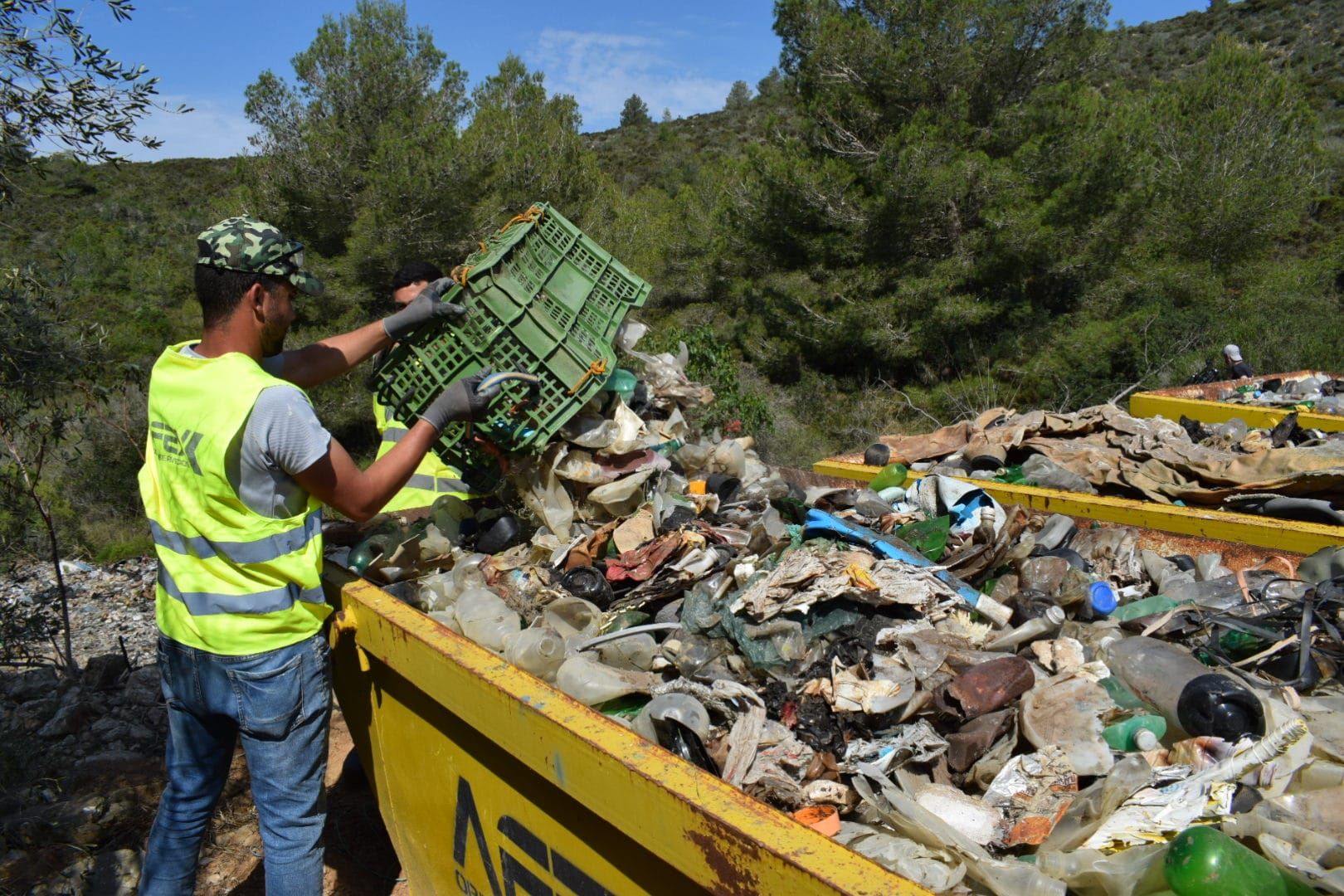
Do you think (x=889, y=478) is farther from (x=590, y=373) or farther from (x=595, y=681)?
(x=595, y=681)

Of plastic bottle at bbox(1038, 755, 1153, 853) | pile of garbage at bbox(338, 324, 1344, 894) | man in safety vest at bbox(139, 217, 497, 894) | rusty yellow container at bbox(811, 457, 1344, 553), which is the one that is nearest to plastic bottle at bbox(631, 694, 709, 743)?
pile of garbage at bbox(338, 324, 1344, 894)

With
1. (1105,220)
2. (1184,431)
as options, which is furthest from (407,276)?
(1105,220)

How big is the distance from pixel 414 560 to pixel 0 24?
7.71 ft

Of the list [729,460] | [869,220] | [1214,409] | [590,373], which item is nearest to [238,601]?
[590,373]

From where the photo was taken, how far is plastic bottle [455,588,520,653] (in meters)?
2.10

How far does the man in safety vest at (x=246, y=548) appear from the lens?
180cm

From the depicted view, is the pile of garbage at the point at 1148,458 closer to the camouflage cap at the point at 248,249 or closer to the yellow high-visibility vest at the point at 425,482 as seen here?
the yellow high-visibility vest at the point at 425,482

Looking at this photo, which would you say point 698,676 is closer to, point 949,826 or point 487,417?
point 949,826

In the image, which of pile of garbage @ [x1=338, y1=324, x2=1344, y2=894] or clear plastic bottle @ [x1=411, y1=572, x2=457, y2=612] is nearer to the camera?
pile of garbage @ [x1=338, y1=324, x2=1344, y2=894]

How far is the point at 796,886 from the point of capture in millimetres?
1085

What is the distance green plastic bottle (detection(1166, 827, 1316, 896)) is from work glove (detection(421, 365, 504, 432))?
170 centimetres

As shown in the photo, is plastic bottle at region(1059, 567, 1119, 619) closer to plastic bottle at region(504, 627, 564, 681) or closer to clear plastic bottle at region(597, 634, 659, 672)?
clear plastic bottle at region(597, 634, 659, 672)

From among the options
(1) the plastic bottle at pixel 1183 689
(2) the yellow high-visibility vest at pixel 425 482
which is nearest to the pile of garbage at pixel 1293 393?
(1) the plastic bottle at pixel 1183 689

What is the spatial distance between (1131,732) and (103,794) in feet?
11.0
